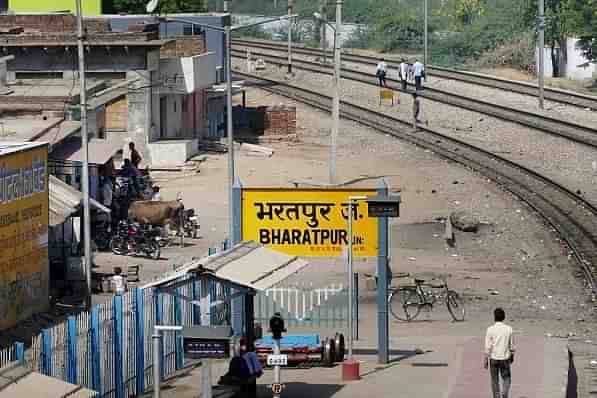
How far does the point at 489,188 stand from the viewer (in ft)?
143

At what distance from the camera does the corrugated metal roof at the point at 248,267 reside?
59.6 ft

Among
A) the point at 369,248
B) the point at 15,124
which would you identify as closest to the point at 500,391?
the point at 369,248

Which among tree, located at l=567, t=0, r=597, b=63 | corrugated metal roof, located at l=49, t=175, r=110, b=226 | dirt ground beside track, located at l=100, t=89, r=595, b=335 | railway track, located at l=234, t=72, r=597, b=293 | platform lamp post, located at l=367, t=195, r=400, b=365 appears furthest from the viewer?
tree, located at l=567, t=0, r=597, b=63

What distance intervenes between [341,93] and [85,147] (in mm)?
40047

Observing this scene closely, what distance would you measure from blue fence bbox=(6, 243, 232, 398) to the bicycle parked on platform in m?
6.20

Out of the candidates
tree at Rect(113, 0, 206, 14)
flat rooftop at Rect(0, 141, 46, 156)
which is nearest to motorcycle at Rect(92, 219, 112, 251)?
flat rooftop at Rect(0, 141, 46, 156)

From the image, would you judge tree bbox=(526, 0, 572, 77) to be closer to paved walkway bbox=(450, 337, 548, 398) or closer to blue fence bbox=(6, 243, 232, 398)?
paved walkway bbox=(450, 337, 548, 398)

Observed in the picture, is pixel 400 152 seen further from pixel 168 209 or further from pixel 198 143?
pixel 168 209

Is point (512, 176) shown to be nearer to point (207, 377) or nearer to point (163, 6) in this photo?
point (207, 377)

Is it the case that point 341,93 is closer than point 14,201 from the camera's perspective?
No

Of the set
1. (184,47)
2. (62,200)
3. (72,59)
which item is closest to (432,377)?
(62,200)

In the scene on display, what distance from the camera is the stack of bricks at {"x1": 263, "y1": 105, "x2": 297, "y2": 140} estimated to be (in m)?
57.7

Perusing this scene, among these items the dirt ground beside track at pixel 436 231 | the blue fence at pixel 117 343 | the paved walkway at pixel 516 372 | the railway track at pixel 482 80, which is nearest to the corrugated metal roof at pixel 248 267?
the blue fence at pixel 117 343

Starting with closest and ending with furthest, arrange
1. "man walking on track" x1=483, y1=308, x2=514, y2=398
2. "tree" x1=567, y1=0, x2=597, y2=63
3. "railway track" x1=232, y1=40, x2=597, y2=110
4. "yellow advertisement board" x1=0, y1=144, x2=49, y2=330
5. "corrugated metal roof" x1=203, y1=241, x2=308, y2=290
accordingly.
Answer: "corrugated metal roof" x1=203, y1=241, x2=308, y2=290, "man walking on track" x1=483, y1=308, x2=514, y2=398, "yellow advertisement board" x1=0, y1=144, x2=49, y2=330, "railway track" x1=232, y1=40, x2=597, y2=110, "tree" x1=567, y1=0, x2=597, y2=63
